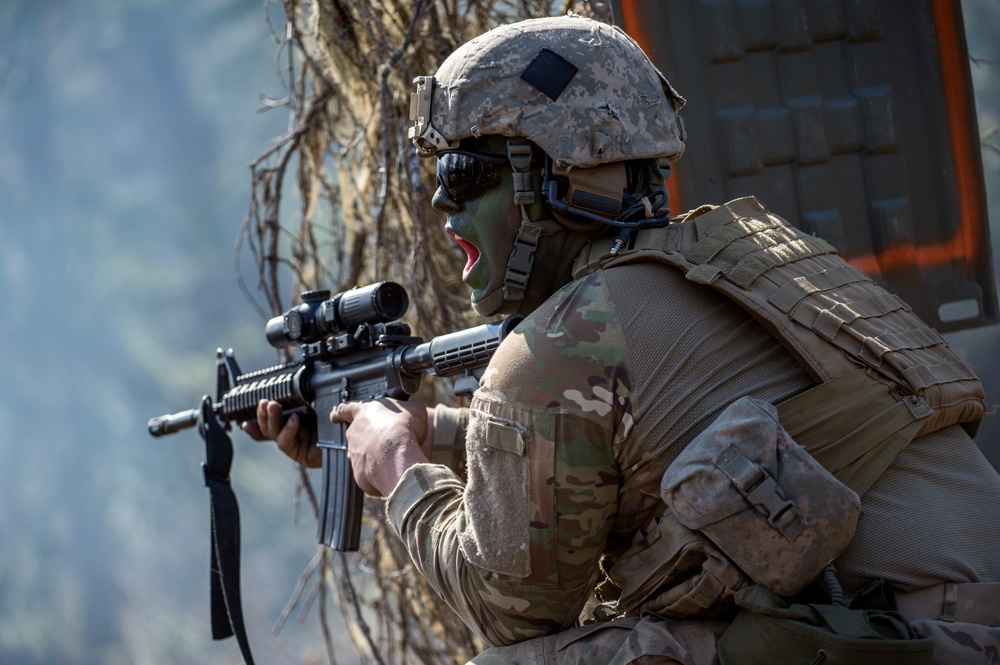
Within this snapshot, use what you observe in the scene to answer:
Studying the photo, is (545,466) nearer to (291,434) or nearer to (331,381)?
(331,381)

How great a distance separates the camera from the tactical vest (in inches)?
76.4

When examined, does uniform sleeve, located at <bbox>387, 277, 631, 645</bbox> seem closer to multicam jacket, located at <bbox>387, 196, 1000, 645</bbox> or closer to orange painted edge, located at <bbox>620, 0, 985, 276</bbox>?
multicam jacket, located at <bbox>387, 196, 1000, 645</bbox>

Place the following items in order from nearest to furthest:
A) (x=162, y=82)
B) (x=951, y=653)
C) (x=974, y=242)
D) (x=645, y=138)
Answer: (x=951, y=653), (x=645, y=138), (x=974, y=242), (x=162, y=82)

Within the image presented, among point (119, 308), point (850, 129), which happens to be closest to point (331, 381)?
point (850, 129)

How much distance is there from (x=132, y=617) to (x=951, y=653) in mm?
5346

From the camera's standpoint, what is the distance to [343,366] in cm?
320

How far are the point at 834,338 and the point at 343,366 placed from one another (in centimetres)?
165

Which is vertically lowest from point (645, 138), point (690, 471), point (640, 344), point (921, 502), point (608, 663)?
point (608, 663)

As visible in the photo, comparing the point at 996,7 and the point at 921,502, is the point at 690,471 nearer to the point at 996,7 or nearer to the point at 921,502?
the point at 921,502

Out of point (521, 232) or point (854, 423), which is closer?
point (854, 423)

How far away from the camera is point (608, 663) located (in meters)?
2.00

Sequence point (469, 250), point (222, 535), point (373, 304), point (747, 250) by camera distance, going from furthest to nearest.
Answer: point (222, 535)
point (373, 304)
point (469, 250)
point (747, 250)

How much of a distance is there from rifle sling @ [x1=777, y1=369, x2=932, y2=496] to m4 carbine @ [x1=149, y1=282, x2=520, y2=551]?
1.02 meters

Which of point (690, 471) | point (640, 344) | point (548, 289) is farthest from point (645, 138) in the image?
point (690, 471)
